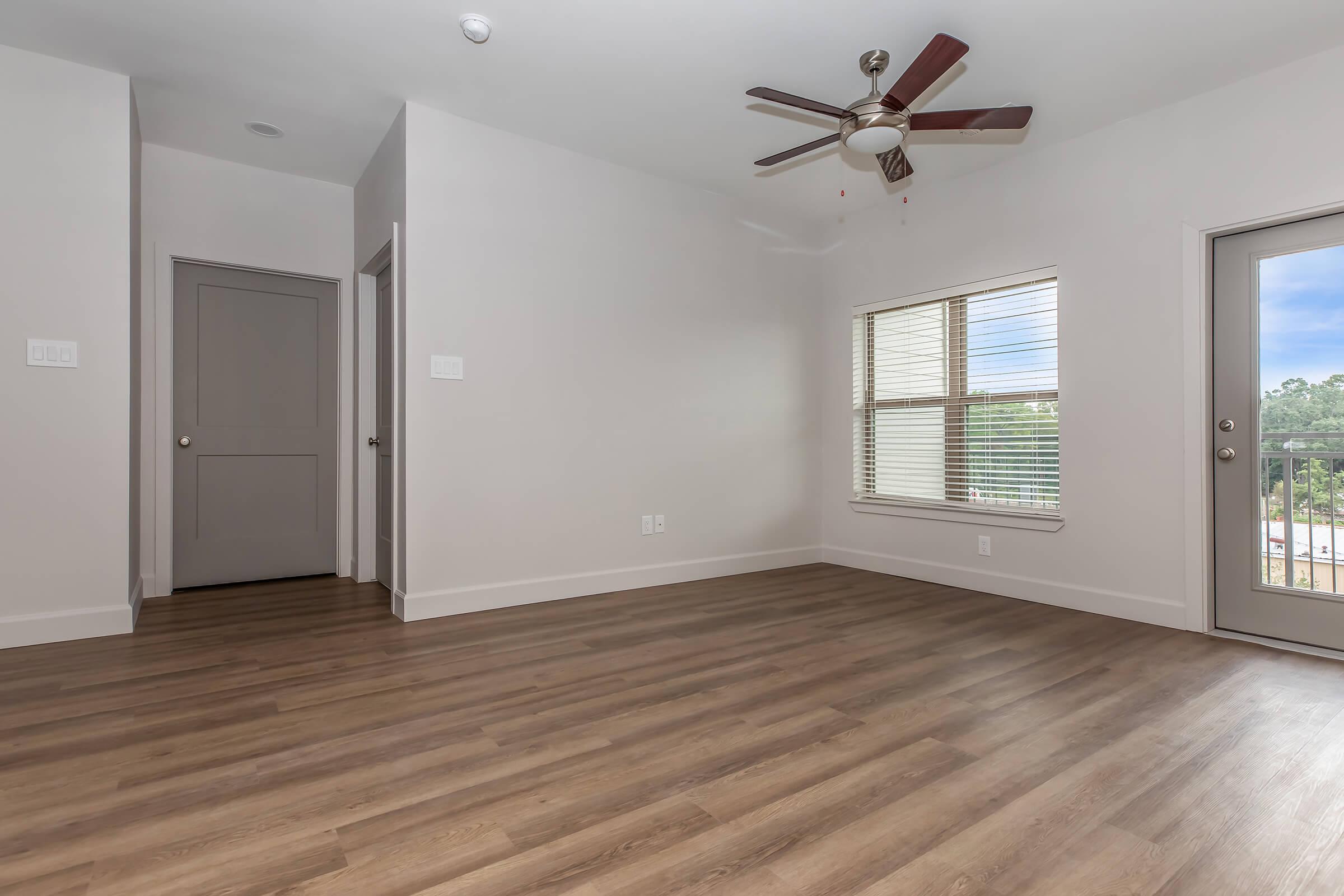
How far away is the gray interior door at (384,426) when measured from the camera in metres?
4.16

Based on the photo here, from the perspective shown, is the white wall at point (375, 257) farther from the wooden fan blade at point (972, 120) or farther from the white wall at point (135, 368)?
the wooden fan blade at point (972, 120)

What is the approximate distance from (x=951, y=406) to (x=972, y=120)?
210 cm

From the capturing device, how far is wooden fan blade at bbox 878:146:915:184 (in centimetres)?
322

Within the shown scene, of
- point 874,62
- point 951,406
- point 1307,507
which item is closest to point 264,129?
point 874,62

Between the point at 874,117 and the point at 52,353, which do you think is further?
the point at 52,353

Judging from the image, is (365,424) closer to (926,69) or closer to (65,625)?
(65,625)

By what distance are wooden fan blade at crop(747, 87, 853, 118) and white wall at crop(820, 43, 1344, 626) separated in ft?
4.85

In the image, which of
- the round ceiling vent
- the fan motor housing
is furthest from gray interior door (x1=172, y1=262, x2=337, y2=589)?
the fan motor housing

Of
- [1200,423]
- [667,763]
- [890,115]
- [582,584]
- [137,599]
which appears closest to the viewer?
[667,763]

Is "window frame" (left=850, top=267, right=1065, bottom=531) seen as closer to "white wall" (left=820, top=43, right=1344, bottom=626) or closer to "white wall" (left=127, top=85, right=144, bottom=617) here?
"white wall" (left=820, top=43, right=1344, bottom=626)

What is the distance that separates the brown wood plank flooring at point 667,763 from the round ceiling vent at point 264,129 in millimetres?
2771

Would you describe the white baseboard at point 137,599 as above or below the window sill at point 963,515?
below

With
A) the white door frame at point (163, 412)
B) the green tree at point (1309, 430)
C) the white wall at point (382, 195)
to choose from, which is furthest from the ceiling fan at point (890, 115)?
the white door frame at point (163, 412)

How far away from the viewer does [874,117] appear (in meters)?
2.82
